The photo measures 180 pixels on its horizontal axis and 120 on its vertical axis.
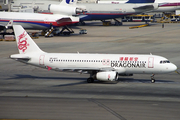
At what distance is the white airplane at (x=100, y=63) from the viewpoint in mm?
41844

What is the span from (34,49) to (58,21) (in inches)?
2278

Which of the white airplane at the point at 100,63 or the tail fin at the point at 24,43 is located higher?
the tail fin at the point at 24,43

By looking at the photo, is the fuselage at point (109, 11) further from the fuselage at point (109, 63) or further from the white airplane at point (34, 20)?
the fuselage at point (109, 63)

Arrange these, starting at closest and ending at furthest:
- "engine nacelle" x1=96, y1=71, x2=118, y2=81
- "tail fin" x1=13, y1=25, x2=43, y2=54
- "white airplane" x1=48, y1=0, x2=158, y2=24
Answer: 1. "engine nacelle" x1=96, y1=71, x2=118, y2=81
2. "tail fin" x1=13, y1=25, x2=43, y2=54
3. "white airplane" x1=48, y1=0, x2=158, y2=24

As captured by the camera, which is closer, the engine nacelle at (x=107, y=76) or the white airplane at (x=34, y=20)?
the engine nacelle at (x=107, y=76)

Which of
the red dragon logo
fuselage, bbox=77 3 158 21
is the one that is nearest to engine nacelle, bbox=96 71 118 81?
the red dragon logo

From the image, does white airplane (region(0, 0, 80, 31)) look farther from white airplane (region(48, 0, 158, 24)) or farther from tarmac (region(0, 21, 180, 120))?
tarmac (region(0, 21, 180, 120))

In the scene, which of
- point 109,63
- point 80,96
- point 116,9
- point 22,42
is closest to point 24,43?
point 22,42

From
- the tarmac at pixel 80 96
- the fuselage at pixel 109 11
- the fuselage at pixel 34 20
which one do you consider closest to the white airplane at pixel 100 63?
the tarmac at pixel 80 96

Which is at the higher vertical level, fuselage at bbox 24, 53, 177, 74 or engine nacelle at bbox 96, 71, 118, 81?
fuselage at bbox 24, 53, 177, 74

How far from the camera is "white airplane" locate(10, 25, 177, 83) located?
41.8m

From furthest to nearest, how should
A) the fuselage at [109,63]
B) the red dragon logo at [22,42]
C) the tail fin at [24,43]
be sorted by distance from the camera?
the red dragon logo at [22,42], the tail fin at [24,43], the fuselage at [109,63]

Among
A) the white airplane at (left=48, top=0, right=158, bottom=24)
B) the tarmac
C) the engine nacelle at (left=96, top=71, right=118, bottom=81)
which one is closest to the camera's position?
the tarmac

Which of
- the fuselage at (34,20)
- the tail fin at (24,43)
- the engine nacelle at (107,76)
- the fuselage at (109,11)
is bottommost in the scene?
the engine nacelle at (107,76)
